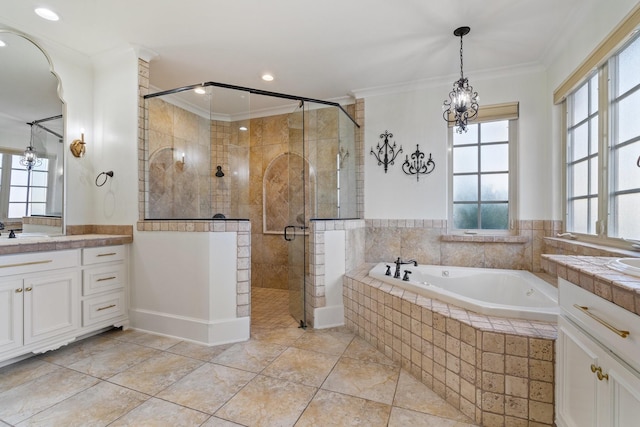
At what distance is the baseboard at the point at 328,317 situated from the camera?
8.78ft

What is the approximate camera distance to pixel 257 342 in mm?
2387

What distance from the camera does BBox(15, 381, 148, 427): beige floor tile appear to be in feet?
4.84

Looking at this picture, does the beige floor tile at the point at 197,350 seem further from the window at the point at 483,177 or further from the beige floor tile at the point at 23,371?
the window at the point at 483,177

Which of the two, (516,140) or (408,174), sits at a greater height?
(516,140)

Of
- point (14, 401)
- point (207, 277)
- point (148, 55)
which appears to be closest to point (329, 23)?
point (148, 55)

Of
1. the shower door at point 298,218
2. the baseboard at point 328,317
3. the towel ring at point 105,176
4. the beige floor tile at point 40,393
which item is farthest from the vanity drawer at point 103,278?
the baseboard at point 328,317

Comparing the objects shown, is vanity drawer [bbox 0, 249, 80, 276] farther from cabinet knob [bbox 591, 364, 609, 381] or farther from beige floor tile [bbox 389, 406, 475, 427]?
cabinet knob [bbox 591, 364, 609, 381]

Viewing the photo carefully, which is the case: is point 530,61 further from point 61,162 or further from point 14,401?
point 14,401

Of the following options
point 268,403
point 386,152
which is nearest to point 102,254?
point 268,403

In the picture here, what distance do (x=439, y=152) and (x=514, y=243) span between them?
119cm

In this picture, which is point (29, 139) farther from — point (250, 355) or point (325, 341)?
point (325, 341)

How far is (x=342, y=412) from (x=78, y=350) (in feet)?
6.93

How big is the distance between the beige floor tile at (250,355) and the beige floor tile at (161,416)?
1.55ft

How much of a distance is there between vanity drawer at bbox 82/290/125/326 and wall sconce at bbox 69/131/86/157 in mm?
1295
